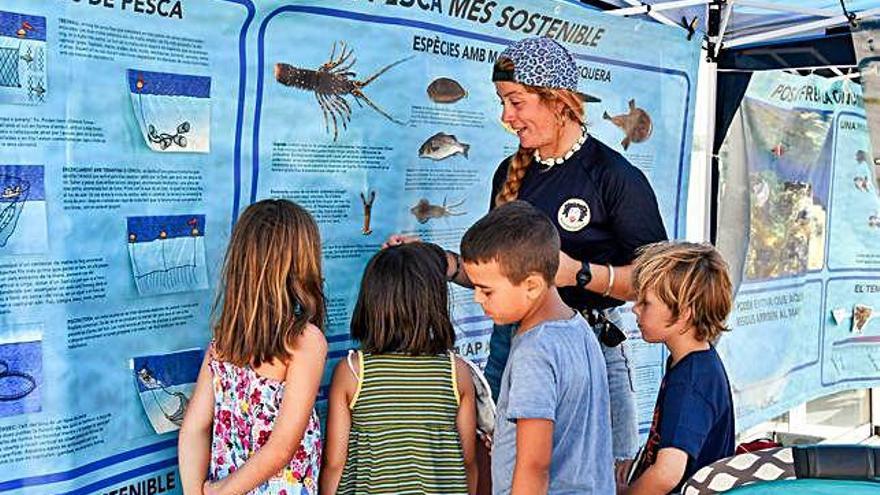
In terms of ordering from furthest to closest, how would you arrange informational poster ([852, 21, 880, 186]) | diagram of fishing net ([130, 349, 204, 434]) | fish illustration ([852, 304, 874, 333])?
fish illustration ([852, 304, 874, 333])
informational poster ([852, 21, 880, 186])
diagram of fishing net ([130, 349, 204, 434])

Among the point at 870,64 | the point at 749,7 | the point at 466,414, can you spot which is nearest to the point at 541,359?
the point at 466,414

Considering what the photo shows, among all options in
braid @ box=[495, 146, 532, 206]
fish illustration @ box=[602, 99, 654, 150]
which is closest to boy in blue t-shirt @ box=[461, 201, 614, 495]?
A: braid @ box=[495, 146, 532, 206]

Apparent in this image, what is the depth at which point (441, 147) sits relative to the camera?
9.84ft

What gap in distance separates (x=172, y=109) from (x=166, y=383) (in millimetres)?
586

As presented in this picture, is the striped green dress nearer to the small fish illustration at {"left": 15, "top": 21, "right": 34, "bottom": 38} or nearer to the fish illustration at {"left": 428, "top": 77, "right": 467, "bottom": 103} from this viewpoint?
the fish illustration at {"left": 428, "top": 77, "right": 467, "bottom": 103}

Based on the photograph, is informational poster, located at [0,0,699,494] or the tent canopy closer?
informational poster, located at [0,0,699,494]

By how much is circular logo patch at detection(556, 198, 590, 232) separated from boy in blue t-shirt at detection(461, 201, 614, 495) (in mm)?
374

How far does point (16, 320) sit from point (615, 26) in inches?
92.6

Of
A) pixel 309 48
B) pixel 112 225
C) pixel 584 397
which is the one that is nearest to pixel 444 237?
pixel 309 48

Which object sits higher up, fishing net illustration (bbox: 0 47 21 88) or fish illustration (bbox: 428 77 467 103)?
fish illustration (bbox: 428 77 467 103)

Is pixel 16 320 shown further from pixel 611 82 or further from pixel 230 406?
pixel 611 82

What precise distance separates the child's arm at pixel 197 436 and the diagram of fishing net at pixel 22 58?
25.4 inches

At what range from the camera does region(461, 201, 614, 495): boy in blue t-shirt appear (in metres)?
2.16

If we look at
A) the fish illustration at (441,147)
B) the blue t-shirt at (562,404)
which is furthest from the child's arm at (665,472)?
the fish illustration at (441,147)
